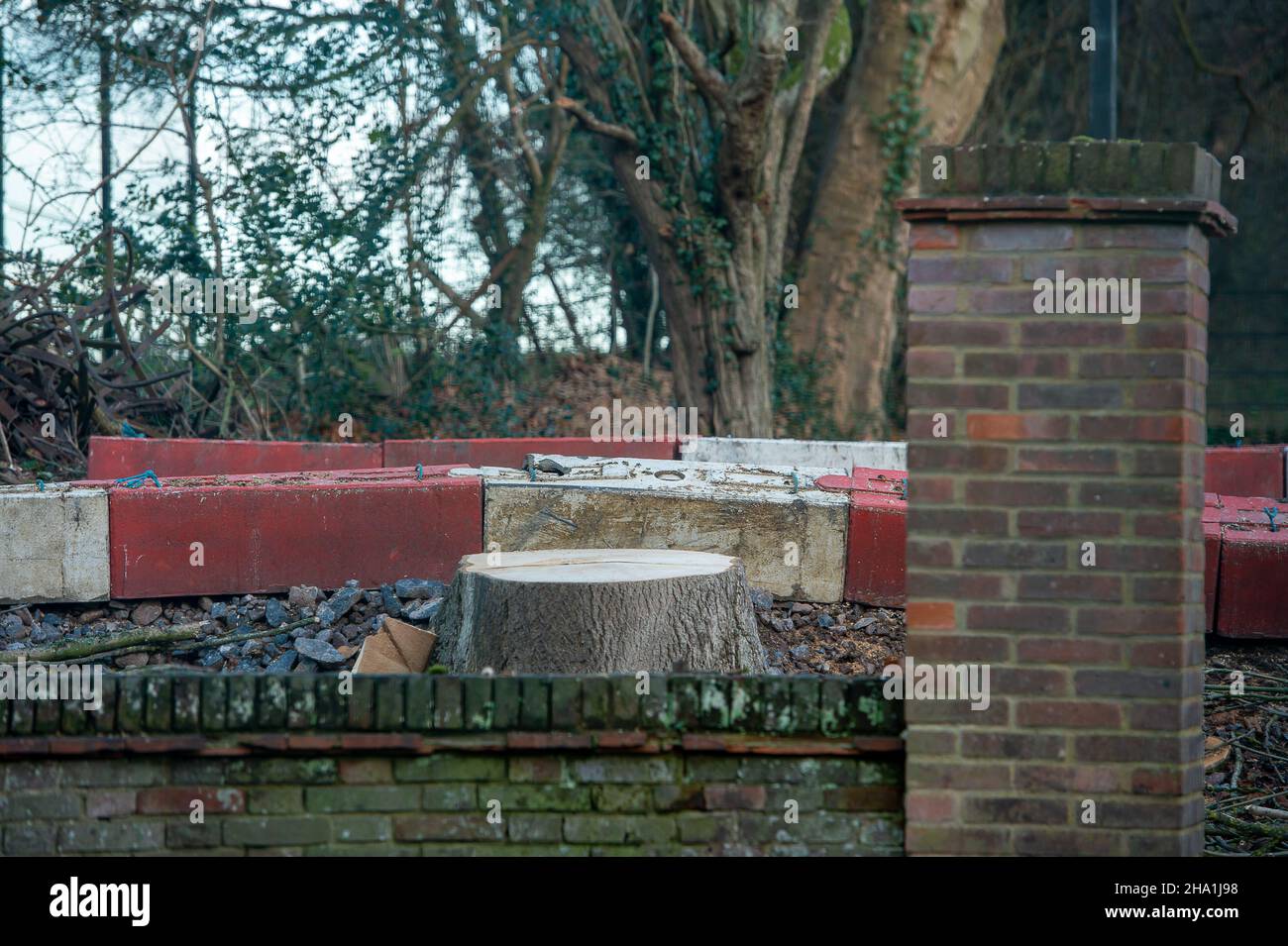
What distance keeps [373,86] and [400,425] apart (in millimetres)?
3097

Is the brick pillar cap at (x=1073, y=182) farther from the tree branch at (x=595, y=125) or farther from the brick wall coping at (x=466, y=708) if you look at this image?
the tree branch at (x=595, y=125)

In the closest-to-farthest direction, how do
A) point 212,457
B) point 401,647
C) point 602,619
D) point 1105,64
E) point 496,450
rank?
point 602,619, point 401,647, point 1105,64, point 212,457, point 496,450

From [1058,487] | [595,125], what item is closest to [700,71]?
[595,125]

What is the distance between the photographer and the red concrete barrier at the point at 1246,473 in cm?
791

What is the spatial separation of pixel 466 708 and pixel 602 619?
1495mm

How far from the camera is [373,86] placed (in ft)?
37.3

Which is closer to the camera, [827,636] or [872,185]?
[827,636]

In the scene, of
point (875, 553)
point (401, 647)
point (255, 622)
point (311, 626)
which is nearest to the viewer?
point (401, 647)

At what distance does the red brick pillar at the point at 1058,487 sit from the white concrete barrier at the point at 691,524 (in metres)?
2.98

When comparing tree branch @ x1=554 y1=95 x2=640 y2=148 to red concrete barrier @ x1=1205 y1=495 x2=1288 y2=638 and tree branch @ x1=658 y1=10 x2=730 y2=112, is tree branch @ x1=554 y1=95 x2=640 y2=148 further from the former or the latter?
red concrete barrier @ x1=1205 y1=495 x2=1288 y2=638

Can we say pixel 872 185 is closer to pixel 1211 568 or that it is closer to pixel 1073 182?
pixel 1211 568

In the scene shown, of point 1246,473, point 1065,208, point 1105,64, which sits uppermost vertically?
point 1105,64

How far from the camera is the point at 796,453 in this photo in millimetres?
8000
